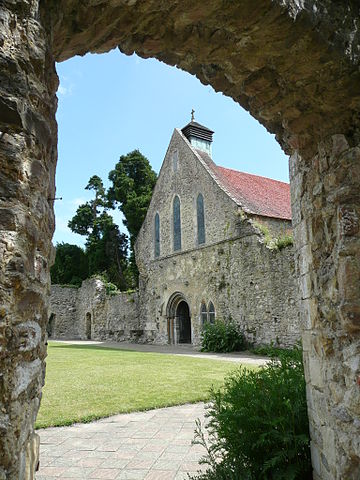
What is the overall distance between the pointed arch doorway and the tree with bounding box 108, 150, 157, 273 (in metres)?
9.79

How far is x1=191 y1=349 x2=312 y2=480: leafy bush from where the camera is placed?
3043 mm

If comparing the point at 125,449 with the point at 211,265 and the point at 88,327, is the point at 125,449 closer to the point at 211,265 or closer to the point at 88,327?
the point at 211,265

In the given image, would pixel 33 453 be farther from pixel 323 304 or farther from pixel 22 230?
pixel 323 304

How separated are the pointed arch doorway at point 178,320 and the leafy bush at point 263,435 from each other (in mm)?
15275

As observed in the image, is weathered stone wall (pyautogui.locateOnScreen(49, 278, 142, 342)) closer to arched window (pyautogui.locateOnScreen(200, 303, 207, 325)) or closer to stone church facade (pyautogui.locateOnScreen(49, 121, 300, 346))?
stone church facade (pyautogui.locateOnScreen(49, 121, 300, 346))

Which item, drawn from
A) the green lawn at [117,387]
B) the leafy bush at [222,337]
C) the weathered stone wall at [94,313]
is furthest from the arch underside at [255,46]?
the weathered stone wall at [94,313]

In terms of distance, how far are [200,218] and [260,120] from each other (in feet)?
47.5

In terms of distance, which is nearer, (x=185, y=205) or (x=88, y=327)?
(x=185, y=205)

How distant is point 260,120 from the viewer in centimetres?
335

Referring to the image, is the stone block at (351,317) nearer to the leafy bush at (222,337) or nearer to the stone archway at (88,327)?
the leafy bush at (222,337)

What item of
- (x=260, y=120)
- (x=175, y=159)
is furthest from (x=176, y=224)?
(x=260, y=120)

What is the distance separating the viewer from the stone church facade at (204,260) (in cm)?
1402

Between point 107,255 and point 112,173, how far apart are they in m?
6.31

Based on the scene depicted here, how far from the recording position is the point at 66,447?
4.23m
